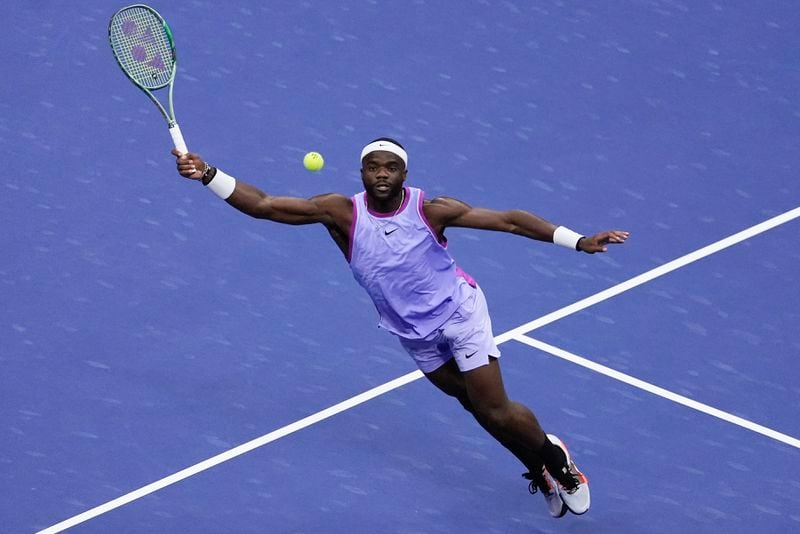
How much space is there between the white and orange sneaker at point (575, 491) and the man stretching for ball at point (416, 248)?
0.29 m

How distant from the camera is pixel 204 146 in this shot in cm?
1245

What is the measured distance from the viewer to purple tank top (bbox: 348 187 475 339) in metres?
8.60

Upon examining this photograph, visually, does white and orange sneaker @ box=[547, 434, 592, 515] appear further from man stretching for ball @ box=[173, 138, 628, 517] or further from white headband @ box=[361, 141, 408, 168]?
white headband @ box=[361, 141, 408, 168]

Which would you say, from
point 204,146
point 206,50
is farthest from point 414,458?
point 206,50

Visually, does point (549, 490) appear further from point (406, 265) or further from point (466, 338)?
point (406, 265)

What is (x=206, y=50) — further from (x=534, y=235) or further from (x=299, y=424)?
(x=534, y=235)

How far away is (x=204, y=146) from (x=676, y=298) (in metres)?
3.79

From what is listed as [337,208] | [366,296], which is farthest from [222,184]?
[366,296]

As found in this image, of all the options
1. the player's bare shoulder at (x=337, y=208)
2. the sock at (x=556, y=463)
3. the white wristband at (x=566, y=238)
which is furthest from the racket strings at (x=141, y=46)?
the sock at (x=556, y=463)

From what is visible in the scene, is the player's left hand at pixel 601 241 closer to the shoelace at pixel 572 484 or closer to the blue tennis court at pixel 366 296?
the shoelace at pixel 572 484

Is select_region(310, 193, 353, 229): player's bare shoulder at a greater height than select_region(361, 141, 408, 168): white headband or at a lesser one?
lesser

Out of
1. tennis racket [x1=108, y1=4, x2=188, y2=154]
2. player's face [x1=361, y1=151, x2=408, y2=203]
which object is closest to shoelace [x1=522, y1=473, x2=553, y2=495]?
player's face [x1=361, y1=151, x2=408, y2=203]

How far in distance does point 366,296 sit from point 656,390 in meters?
2.08

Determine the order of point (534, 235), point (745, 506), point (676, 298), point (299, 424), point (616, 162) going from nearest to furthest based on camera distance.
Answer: point (534, 235), point (745, 506), point (299, 424), point (676, 298), point (616, 162)
